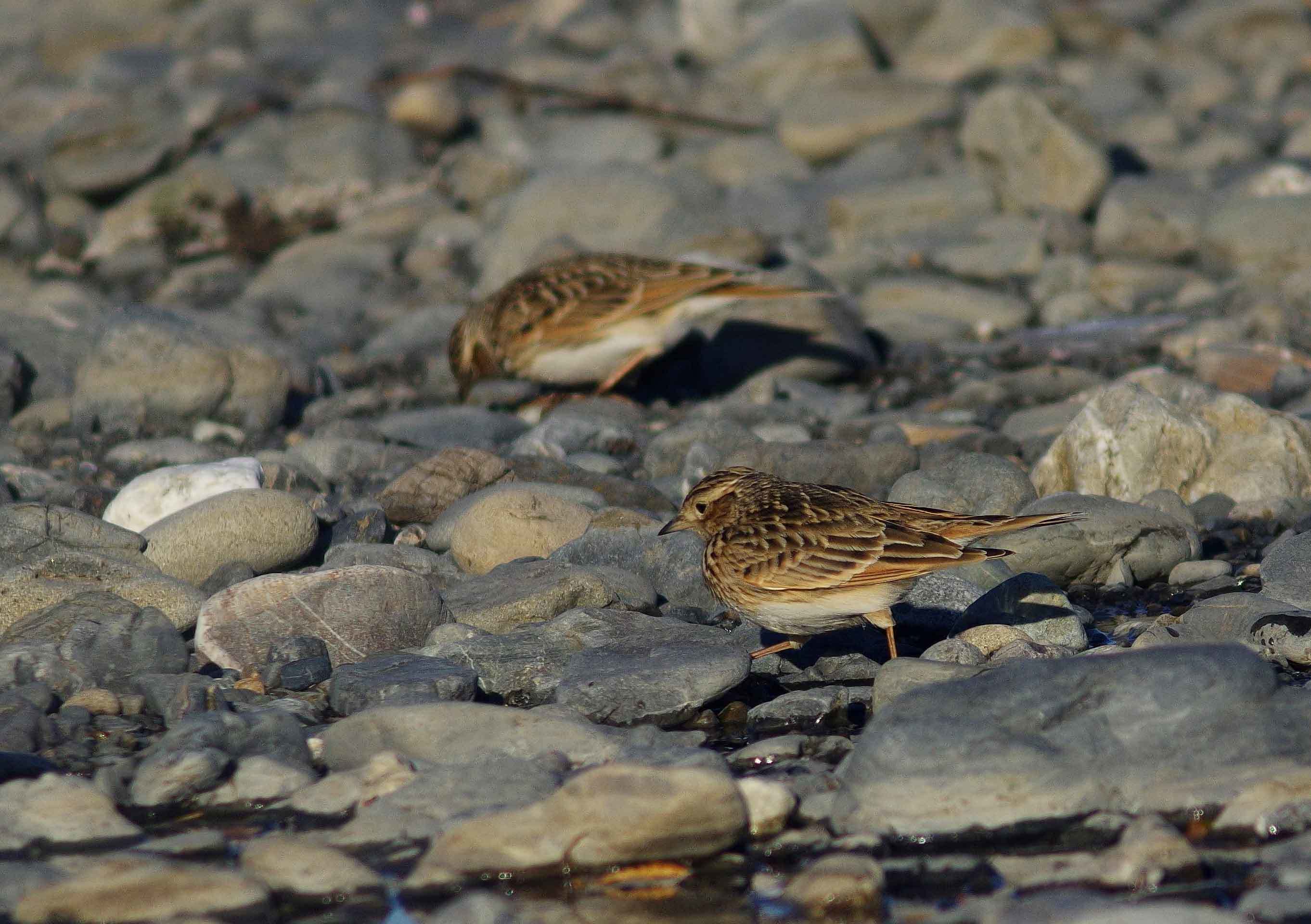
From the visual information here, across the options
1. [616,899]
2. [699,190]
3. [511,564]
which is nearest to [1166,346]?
[699,190]

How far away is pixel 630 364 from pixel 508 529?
3.37 m

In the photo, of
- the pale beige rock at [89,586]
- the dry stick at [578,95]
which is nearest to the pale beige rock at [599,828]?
the pale beige rock at [89,586]

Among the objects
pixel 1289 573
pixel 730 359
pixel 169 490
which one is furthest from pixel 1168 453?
pixel 169 490

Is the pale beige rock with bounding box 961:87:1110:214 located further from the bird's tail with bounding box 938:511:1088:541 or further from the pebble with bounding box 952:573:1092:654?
the bird's tail with bounding box 938:511:1088:541

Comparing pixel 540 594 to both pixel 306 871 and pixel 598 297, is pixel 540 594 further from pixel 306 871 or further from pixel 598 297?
pixel 598 297

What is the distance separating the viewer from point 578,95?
60.9ft

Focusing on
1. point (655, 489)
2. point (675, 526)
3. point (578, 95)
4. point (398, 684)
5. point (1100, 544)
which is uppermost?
point (675, 526)

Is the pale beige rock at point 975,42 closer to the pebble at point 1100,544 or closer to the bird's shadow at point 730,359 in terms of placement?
the bird's shadow at point 730,359

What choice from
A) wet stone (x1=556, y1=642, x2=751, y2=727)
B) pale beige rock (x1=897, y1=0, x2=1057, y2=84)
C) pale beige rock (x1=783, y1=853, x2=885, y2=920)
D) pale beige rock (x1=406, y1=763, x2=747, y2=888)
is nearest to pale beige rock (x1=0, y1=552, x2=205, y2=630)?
wet stone (x1=556, y1=642, x2=751, y2=727)

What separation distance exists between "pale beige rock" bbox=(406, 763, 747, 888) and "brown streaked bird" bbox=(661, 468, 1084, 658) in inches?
55.8

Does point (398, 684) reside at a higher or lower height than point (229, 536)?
higher

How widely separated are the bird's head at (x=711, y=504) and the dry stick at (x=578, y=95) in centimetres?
1173

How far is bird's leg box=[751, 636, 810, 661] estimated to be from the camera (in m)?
6.37

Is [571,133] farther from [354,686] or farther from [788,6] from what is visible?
[354,686]
